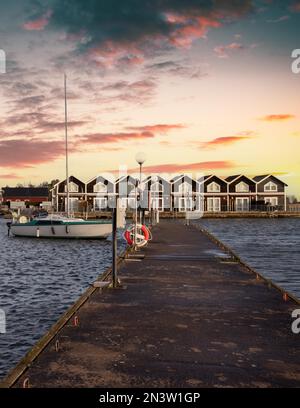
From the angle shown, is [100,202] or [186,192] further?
[100,202]

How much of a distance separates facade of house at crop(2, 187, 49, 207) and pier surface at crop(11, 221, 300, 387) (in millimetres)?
129935

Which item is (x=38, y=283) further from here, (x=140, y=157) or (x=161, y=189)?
(x=161, y=189)

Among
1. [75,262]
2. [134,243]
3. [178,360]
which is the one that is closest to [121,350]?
[178,360]

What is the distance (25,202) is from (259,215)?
75.3m

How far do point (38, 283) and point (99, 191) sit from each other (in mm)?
78651

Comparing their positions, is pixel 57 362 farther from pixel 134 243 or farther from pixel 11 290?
pixel 134 243

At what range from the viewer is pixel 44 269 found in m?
25.5

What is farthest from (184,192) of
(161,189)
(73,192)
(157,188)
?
(73,192)

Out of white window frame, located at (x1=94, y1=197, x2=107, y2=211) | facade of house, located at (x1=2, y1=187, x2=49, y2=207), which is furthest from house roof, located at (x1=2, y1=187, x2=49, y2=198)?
white window frame, located at (x1=94, y1=197, x2=107, y2=211)

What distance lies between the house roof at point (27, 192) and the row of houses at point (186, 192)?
39.8 meters

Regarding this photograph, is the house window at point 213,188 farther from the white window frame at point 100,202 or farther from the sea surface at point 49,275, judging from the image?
the sea surface at point 49,275

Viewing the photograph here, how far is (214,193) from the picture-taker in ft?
331

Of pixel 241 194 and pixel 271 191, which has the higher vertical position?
pixel 271 191

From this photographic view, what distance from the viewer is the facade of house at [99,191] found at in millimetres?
98000
